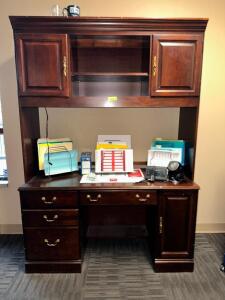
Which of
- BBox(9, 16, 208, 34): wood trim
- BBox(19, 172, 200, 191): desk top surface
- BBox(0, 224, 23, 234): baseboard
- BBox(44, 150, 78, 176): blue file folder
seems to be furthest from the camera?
BBox(0, 224, 23, 234): baseboard

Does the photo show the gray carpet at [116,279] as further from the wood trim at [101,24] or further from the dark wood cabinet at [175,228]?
the wood trim at [101,24]

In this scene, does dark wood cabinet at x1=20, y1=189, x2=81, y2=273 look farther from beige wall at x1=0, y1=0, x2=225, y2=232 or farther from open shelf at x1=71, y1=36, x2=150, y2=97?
open shelf at x1=71, y1=36, x2=150, y2=97

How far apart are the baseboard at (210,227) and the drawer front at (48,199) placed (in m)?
1.56

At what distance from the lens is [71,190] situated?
1.86 meters

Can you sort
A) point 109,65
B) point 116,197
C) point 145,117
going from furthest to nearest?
point 145,117 → point 109,65 → point 116,197

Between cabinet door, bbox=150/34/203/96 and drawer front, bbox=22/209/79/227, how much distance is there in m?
1.21

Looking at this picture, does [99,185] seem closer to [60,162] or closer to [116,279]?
[60,162]

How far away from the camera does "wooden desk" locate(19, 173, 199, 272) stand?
6.13 ft

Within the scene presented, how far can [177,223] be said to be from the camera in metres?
1.94

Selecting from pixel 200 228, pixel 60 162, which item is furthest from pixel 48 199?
pixel 200 228

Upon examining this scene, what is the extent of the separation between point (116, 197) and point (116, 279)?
71 centimetres

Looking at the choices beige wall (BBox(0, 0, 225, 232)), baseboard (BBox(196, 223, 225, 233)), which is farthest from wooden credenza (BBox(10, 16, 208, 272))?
baseboard (BBox(196, 223, 225, 233))

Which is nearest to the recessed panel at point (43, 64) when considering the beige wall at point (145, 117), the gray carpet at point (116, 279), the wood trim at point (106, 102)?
the wood trim at point (106, 102)

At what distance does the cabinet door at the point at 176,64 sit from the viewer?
1.80 metres
